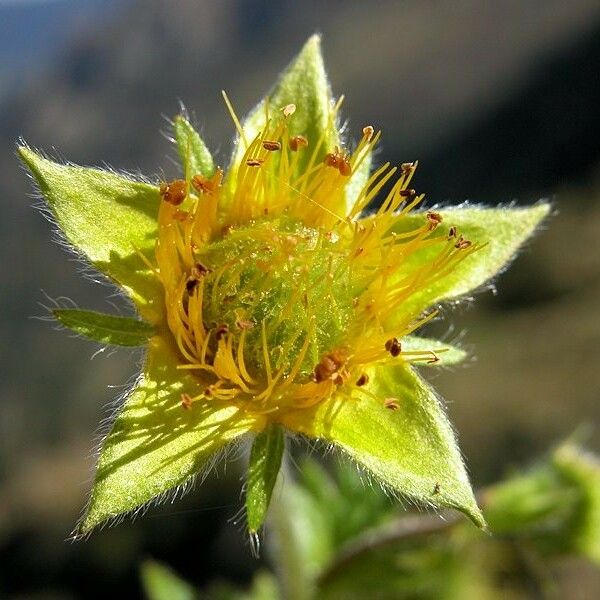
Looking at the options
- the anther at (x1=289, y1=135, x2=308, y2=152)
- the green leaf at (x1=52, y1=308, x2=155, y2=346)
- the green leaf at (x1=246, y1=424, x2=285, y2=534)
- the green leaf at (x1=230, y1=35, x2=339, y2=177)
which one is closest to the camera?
the green leaf at (x1=246, y1=424, x2=285, y2=534)

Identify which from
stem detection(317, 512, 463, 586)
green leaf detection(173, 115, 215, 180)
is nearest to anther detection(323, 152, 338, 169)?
green leaf detection(173, 115, 215, 180)

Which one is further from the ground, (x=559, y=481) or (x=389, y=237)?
(x=389, y=237)

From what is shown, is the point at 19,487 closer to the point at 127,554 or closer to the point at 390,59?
the point at 127,554

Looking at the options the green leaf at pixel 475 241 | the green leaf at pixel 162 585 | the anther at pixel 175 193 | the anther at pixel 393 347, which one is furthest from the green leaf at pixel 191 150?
the green leaf at pixel 162 585

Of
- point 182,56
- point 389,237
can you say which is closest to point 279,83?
point 389,237

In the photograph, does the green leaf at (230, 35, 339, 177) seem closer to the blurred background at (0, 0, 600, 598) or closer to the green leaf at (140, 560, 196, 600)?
the blurred background at (0, 0, 600, 598)

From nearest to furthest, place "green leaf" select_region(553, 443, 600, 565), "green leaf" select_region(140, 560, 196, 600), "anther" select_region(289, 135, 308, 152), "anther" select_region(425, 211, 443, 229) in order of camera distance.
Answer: "anther" select_region(425, 211, 443, 229) → "anther" select_region(289, 135, 308, 152) → "green leaf" select_region(553, 443, 600, 565) → "green leaf" select_region(140, 560, 196, 600)

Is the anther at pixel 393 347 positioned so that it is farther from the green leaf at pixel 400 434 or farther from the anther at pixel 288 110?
the anther at pixel 288 110
